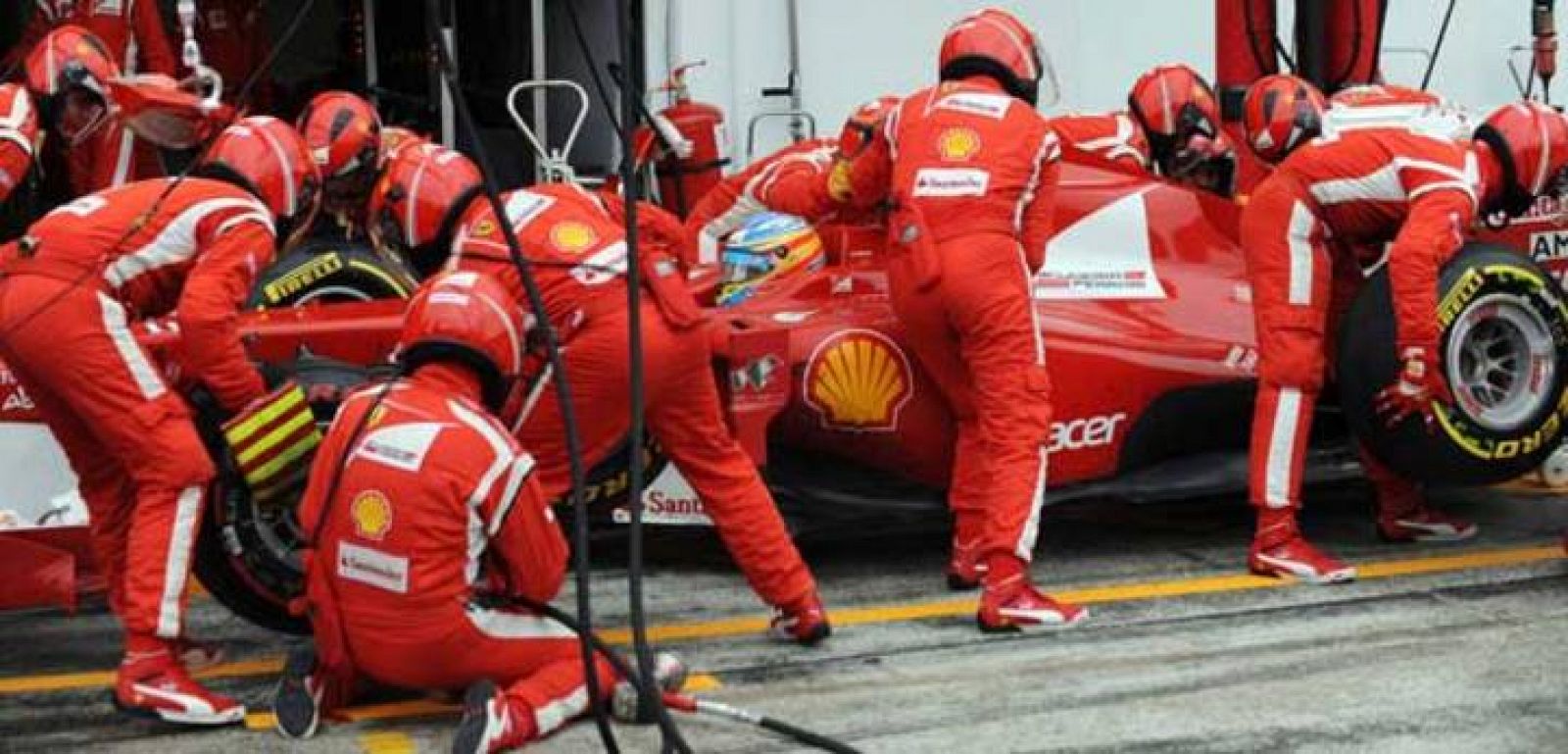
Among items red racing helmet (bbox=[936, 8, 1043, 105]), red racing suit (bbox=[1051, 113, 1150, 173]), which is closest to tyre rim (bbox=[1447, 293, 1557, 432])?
red racing suit (bbox=[1051, 113, 1150, 173])

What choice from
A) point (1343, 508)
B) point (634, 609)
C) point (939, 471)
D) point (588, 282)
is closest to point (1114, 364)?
point (939, 471)

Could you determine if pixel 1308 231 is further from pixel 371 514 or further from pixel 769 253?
pixel 371 514

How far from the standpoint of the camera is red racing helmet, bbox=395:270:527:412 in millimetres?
5051

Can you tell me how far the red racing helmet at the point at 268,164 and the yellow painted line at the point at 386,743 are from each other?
1525mm

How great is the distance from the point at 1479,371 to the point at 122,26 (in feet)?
21.1

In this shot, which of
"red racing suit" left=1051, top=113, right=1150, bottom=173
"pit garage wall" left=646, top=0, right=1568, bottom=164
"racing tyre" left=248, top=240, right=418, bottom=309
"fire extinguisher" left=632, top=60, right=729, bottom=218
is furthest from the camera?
"pit garage wall" left=646, top=0, right=1568, bottom=164

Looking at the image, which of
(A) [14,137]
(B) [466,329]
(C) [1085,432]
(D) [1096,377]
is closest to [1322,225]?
(D) [1096,377]

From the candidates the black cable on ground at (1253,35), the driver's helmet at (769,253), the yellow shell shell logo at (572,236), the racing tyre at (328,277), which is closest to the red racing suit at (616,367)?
the yellow shell shell logo at (572,236)

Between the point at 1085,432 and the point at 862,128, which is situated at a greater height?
the point at 862,128

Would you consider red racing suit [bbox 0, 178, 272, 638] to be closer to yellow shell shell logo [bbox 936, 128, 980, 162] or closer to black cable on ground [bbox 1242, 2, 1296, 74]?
yellow shell shell logo [bbox 936, 128, 980, 162]

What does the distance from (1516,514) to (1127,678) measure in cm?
274

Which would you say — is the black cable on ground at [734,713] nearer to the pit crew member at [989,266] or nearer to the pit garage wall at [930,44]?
the pit crew member at [989,266]

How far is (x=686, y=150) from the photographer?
10.3 meters

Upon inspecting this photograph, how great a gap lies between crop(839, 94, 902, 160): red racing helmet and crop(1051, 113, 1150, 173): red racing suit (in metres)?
0.96
